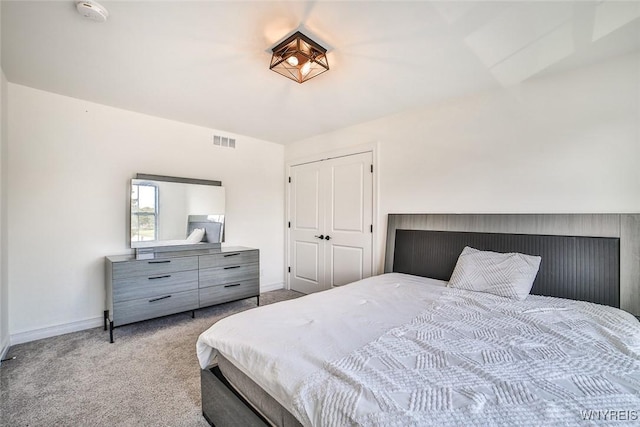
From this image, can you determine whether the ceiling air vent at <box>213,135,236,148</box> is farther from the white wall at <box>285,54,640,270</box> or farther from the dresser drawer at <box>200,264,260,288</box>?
the white wall at <box>285,54,640,270</box>

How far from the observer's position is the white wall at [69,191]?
2.57 m

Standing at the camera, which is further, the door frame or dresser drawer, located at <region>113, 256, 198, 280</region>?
the door frame

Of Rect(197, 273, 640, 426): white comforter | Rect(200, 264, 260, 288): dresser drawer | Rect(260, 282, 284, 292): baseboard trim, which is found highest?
Rect(197, 273, 640, 426): white comforter

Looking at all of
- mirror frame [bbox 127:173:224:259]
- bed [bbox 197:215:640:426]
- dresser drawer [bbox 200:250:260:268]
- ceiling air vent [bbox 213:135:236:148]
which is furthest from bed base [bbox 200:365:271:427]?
ceiling air vent [bbox 213:135:236:148]

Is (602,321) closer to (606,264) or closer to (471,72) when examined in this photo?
(606,264)

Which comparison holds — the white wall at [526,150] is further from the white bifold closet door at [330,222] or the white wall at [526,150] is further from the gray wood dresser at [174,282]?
the gray wood dresser at [174,282]

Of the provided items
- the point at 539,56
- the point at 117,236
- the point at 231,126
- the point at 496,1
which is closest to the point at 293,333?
the point at 496,1

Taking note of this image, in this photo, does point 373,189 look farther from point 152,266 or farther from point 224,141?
point 152,266

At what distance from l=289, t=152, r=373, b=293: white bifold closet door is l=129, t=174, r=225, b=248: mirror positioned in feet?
3.91

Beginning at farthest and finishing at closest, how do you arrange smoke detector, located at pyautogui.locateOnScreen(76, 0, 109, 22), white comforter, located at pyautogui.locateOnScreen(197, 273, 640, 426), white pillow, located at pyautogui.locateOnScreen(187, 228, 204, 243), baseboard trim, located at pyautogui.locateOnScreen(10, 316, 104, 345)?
white pillow, located at pyautogui.locateOnScreen(187, 228, 204, 243) → baseboard trim, located at pyautogui.locateOnScreen(10, 316, 104, 345) → smoke detector, located at pyautogui.locateOnScreen(76, 0, 109, 22) → white comforter, located at pyautogui.locateOnScreen(197, 273, 640, 426)

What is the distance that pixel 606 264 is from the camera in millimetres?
1987

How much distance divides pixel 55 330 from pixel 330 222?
125 inches

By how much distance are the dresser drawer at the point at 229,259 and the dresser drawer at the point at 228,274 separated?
47 mm

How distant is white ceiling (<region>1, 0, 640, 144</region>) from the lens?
160 cm
